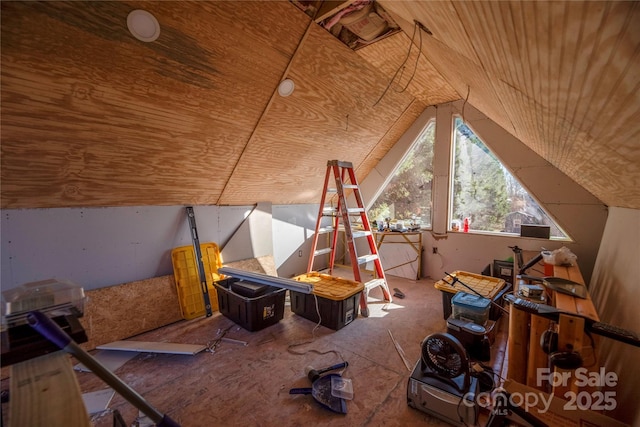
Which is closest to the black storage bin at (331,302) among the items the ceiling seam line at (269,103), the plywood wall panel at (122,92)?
the ceiling seam line at (269,103)

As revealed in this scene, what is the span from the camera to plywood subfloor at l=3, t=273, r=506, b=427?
1.65 meters

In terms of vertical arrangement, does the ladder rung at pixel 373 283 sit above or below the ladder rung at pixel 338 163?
below

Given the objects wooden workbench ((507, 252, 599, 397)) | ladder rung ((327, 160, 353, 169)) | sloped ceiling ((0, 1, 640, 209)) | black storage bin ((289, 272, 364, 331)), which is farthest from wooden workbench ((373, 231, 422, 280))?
wooden workbench ((507, 252, 599, 397))

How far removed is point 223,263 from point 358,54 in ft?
8.87

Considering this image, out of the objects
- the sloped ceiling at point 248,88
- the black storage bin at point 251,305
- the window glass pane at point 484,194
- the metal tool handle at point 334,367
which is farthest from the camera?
the window glass pane at point 484,194

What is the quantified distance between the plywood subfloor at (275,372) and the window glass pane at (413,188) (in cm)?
187

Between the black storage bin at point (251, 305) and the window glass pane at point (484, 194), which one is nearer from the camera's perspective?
the black storage bin at point (251, 305)

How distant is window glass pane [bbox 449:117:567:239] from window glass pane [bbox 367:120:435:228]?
385 mm

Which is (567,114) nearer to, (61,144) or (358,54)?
(358,54)

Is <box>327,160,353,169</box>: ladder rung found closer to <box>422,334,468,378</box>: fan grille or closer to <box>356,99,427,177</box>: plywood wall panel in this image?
<box>356,99,427,177</box>: plywood wall panel

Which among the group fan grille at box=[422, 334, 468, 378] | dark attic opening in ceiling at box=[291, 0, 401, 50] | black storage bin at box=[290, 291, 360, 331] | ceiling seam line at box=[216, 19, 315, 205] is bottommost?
black storage bin at box=[290, 291, 360, 331]

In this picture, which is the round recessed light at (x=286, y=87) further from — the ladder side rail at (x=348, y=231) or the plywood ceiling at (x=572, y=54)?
the plywood ceiling at (x=572, y=54)

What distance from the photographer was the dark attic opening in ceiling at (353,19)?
1860 millimetres

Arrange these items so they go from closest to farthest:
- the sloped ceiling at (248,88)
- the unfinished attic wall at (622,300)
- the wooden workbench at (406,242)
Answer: the sloped ceiling at (248,88), the unfinished attic wall at (622,300), the wooden workbench at (406,242)
